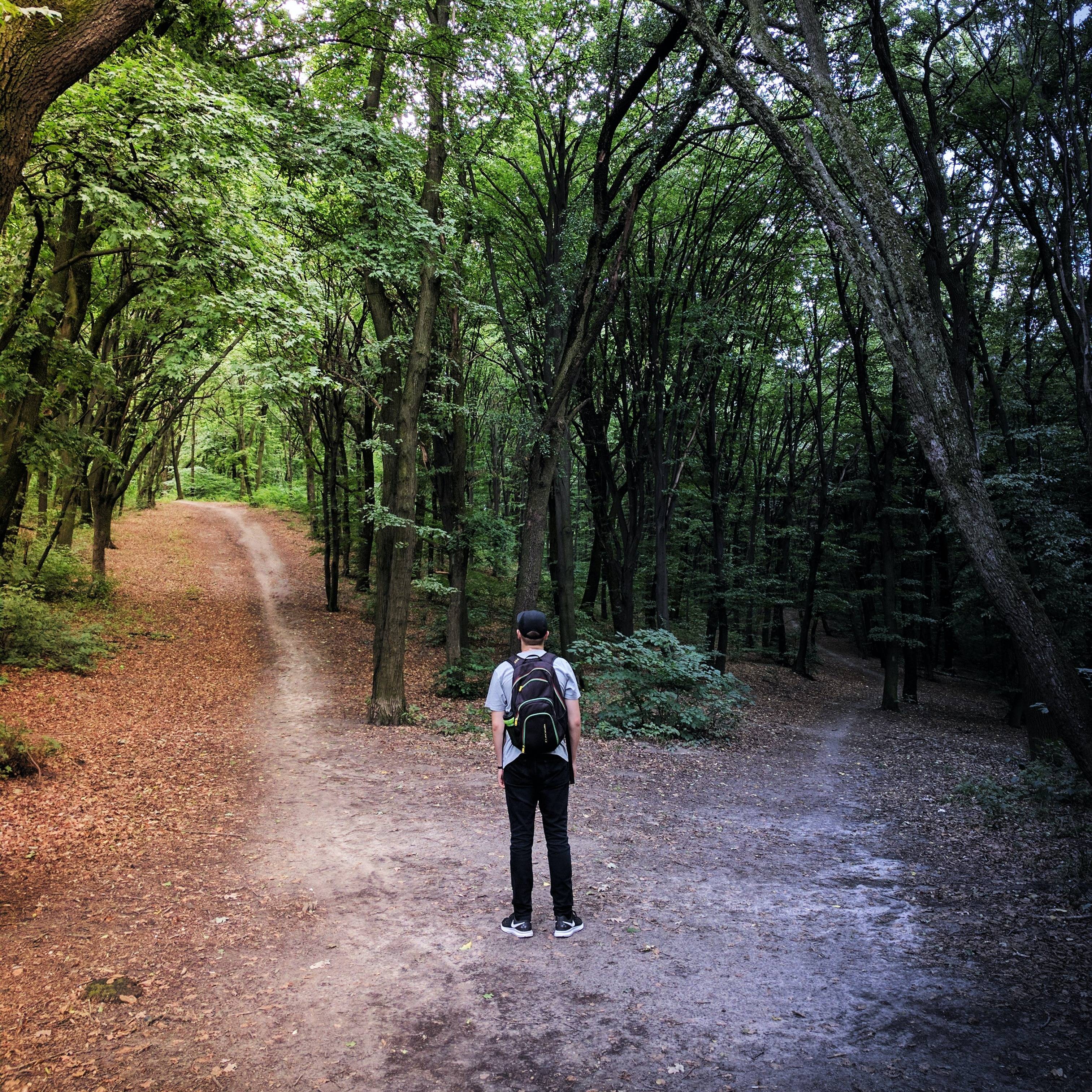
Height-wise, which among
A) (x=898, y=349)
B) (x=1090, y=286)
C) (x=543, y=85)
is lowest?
(x=898, y=349)

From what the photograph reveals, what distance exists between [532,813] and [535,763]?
1.15 feet

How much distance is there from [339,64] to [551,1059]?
1231cm

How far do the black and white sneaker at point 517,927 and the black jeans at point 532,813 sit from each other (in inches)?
1.1

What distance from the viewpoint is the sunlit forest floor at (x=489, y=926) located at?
3.06m

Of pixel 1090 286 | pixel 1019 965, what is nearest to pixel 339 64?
pixel 1090 286

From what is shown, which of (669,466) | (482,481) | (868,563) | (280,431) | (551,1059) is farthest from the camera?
(280,431)

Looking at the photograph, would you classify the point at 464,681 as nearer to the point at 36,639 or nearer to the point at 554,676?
the point at 36,639

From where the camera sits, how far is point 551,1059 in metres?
3.07

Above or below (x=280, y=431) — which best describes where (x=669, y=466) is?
below

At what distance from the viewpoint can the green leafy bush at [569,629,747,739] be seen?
11.4 m

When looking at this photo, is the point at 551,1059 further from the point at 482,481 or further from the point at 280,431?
the point at 280,431

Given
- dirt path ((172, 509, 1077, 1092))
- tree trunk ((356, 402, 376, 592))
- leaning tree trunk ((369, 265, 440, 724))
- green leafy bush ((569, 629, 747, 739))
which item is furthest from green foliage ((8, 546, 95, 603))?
green leafy bush ((569, 629, 747, 739))

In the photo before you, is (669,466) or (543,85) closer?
(543,85)

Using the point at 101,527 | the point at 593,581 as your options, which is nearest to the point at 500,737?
the point at 101,527
